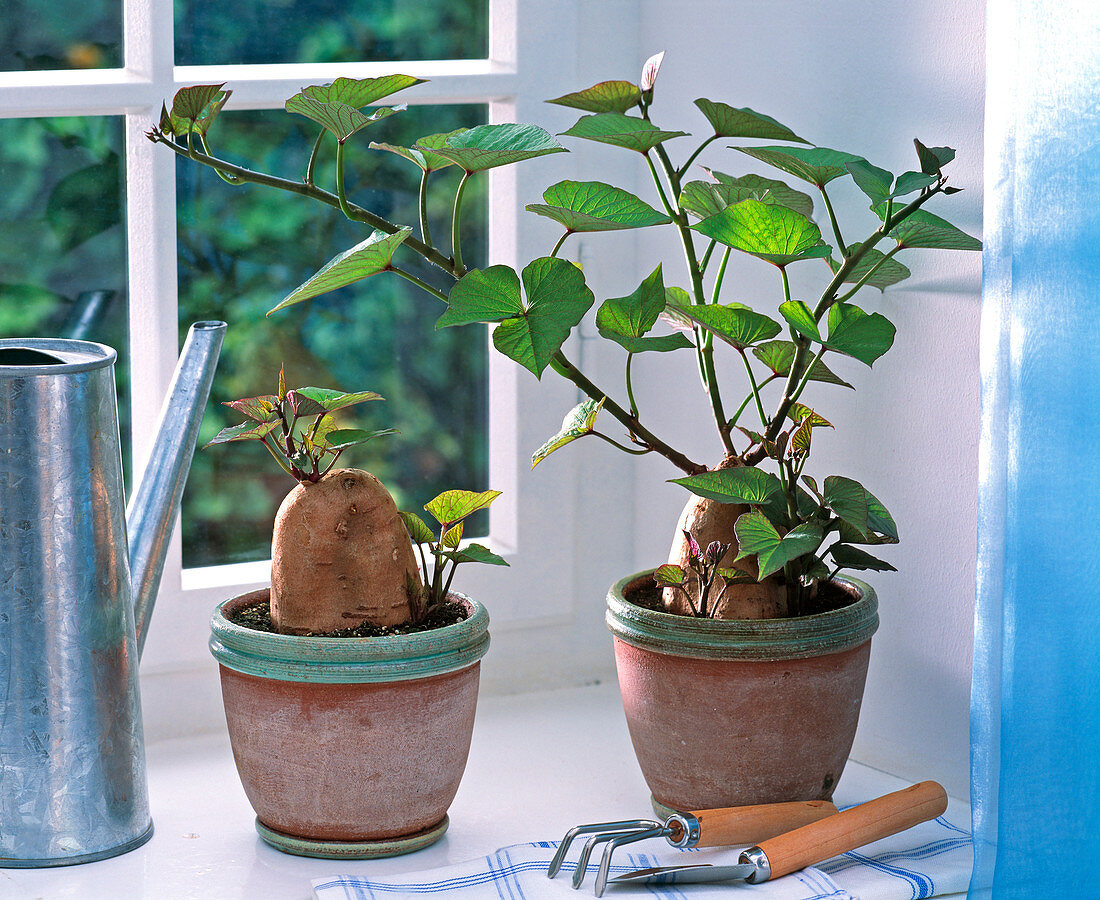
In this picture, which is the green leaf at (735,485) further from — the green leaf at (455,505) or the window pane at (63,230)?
the window pane at (63,230)

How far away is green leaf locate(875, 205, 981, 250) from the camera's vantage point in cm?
81

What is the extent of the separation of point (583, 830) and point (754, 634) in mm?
153

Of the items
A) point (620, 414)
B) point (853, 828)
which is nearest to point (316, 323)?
point (620, 414)

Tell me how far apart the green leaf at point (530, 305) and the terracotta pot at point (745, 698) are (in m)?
0.20

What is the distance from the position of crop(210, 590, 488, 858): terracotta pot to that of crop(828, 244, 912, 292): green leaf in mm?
325

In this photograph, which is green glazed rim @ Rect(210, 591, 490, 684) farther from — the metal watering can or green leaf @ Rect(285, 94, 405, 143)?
green leaf @ Rect(285, 94, 405, 143)

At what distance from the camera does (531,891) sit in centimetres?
79

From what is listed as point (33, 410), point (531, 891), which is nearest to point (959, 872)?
point (531, 891)

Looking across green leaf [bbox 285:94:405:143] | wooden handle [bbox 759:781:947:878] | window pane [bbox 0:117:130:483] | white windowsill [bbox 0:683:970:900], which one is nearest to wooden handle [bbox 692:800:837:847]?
wooden handle [bbox 759:781:947:878]

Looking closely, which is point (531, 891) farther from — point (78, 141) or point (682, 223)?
point (78, 141)

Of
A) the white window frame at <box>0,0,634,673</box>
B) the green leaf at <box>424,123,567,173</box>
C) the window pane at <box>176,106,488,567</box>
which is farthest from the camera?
the window pane at <box>176,106,488,567</box>

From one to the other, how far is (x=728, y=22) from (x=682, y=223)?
0.32 m

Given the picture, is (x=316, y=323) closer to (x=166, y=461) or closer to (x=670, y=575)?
(x=166, y=461)

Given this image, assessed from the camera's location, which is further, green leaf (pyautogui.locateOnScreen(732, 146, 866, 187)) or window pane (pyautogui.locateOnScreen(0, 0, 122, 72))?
window pane (pyautogui.locateOnScreen(0, 0, 122, 72))
